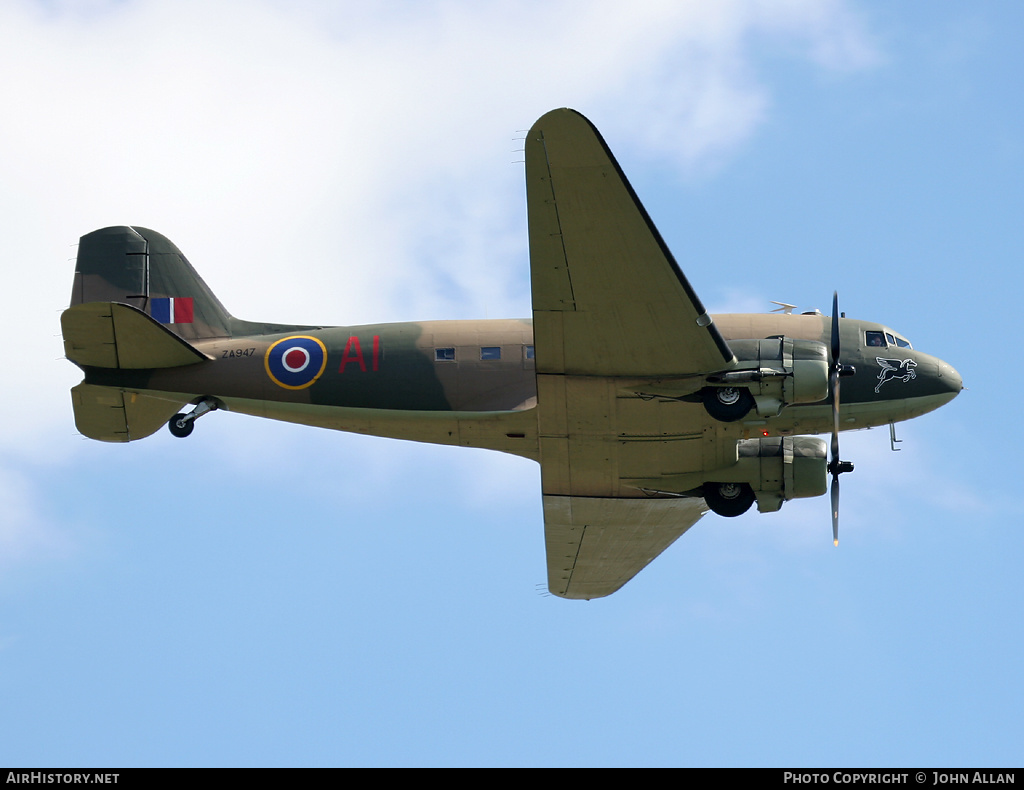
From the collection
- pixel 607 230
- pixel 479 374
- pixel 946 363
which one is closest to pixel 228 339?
pixel 479 374

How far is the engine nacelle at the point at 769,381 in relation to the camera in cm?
2312

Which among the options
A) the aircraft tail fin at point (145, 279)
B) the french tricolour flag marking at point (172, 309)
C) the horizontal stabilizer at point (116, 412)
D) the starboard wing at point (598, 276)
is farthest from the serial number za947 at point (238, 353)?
the starboard wing at point (598, 276)

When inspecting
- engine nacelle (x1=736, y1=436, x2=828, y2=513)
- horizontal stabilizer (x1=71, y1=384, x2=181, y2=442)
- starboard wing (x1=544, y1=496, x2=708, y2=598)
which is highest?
horizontal stabilizer (x1=71, y1=384, x2=181, y2=442)

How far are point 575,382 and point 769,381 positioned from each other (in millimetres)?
3986

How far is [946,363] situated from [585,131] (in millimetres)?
11327

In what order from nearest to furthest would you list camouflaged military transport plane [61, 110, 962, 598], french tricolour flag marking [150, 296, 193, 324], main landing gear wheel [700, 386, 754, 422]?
camouflaged military transport plane [61, 110, 962, 598]
main landing gear wheel [700, 386, 754, 422]
french tricolour flag marking [150, 296, 193, 324]

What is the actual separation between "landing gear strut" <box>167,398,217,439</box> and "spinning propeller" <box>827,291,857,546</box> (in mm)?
13981

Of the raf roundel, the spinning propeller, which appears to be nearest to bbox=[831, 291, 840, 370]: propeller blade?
the spinning propeller

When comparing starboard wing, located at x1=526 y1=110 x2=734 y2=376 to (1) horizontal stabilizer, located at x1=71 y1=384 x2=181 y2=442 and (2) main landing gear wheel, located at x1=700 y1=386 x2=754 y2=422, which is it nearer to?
(2) main landing gear wheel, located at x1=700 y1=386 x2=754 y2=422

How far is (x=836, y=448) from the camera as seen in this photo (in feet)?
82.9

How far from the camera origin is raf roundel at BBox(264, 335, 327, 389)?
2561 centimetres

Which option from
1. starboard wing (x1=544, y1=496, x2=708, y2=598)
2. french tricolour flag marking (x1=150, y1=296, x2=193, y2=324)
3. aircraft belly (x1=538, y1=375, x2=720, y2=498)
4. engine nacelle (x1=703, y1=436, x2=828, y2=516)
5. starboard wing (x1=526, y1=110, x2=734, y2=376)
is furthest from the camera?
french tricolour flag marking (x1=150, y1=296, x2=193, y2=324)

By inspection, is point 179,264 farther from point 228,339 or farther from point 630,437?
point 630,437
